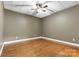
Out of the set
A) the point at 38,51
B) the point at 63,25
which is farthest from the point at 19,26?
the point at 38,51

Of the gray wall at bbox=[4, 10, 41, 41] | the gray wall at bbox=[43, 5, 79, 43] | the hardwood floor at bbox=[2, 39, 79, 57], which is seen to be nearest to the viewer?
the hardwood floor at bbox=[2, 39, 79, 57]

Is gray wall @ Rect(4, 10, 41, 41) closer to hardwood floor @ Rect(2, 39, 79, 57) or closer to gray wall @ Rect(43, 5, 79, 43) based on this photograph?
gray wall @ Rect(43, 5, 79, 43)

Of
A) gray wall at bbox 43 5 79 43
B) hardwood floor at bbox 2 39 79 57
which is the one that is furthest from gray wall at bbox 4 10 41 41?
hardwood floor at bbox 2 39 79 57

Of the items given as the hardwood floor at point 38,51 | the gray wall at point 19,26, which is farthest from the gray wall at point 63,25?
the hardwood floor at point 38,51

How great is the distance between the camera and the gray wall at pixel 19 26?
452 cm

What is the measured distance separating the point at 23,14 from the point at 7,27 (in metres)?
1.22

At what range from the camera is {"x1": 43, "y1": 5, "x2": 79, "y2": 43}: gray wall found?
3.81 metres

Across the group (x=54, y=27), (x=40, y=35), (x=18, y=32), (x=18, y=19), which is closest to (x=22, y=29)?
(x=18, y=32)

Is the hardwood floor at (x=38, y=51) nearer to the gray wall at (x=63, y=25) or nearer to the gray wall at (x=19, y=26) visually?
the gray wall at (x=63, y=25)

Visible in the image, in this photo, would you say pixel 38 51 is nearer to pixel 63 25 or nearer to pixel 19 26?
pixel 63 25

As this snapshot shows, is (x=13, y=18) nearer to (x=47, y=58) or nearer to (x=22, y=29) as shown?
(x=22, y=29)

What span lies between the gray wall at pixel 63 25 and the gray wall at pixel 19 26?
2.04ft

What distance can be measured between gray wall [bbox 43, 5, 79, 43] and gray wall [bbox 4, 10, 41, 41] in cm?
62

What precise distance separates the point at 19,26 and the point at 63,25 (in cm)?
239
